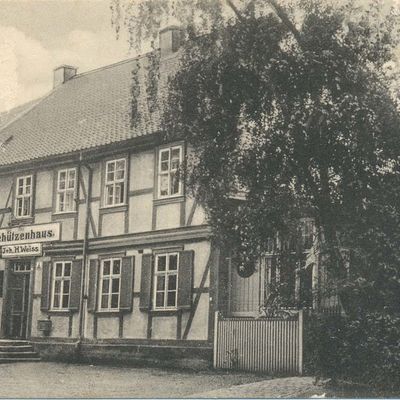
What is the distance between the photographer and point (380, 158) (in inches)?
496

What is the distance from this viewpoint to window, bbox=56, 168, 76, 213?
20.7 metres

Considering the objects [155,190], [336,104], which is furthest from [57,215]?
[336,104]

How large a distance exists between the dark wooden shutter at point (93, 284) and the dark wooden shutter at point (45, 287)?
5.03 feet

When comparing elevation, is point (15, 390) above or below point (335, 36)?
below

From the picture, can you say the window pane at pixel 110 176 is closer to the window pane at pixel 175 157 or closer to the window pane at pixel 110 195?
the window pane at pixel 110 195

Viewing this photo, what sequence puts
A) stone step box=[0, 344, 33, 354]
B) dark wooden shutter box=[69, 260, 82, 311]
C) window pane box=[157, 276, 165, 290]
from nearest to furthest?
window pane box=[157, 276, 165, 290]
dark wooden shutter box=[69, 260, 82, 311]
stone step box=[0, 344, 33, 354]

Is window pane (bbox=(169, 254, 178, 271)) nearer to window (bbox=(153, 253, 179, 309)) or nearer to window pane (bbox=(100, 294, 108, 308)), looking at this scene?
window (bbox=(153, 253, 179, 309))

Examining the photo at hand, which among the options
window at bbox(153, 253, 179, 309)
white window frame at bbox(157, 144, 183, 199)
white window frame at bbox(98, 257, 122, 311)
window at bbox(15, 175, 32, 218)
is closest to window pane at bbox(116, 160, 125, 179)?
white window frame at bbox(157, 144, 183, 199)

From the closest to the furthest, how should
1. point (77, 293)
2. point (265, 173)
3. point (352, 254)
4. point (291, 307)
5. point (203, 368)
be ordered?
1. point (352, 254)
2. point (265, 173)
3. point (291, 307)
4. point (203, 368)
5. point (77, 293)

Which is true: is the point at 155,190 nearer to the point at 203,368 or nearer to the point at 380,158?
the point at 203,368

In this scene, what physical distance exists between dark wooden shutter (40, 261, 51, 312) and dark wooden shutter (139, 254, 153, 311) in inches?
137

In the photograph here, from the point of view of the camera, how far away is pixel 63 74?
88.5 feet

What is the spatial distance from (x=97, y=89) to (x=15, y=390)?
1231 cm

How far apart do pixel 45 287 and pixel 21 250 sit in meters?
1.35
